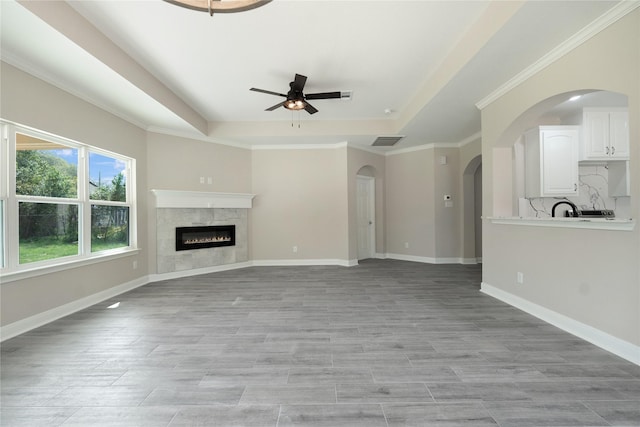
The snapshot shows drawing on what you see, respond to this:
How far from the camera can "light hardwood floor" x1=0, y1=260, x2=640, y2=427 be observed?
1514 millimetres

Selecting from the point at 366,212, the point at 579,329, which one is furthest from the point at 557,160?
the point at 366,212

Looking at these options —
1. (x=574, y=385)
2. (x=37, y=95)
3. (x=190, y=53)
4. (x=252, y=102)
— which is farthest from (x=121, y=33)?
(x=574, y=385)

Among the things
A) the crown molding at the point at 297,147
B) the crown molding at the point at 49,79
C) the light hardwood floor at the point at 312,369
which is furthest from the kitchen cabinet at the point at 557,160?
the crown molding at the point at 49,79

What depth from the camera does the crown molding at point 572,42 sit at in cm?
196

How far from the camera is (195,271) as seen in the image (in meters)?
5.05

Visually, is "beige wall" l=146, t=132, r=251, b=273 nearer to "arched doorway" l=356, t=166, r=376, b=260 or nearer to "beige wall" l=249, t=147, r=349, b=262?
"beige wall" l=249, t=147, r=349, b=262

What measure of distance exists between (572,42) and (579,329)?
106 inches

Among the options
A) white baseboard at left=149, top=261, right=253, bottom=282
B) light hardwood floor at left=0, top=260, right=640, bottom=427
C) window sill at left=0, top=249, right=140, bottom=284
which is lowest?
light hardwood floor at left=0, top=260, right=640, bottom=427

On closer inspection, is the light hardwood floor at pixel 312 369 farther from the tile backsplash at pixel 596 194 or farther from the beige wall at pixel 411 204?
the beige wall at pixel 411 204

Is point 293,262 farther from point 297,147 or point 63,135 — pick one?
point 63,135

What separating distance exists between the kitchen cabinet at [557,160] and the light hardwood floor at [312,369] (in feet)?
6.20

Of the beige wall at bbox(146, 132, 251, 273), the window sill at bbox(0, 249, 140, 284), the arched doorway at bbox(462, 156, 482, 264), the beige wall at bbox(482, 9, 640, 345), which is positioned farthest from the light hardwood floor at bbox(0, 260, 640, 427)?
the arched doorway at bbox(462, 156, 482, 264)

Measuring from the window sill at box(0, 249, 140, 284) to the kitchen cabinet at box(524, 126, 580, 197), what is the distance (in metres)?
6.42

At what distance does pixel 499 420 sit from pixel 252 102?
469 cm
